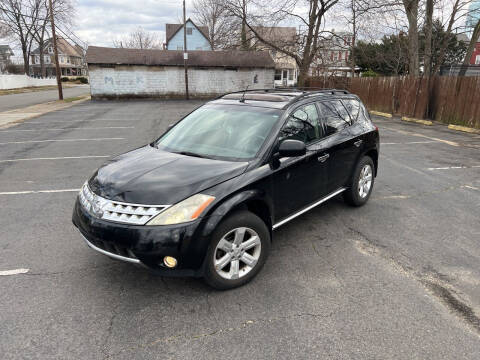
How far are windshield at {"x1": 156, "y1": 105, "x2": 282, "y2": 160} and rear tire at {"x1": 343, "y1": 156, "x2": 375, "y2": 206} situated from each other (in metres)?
1.76

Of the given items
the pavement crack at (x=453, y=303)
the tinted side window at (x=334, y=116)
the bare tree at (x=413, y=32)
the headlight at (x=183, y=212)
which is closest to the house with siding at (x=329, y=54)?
the bare tree at (x=413, y=32)

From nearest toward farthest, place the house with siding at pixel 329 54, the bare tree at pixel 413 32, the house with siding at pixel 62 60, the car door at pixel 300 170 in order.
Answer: the car door at pixel 300 170 → the bare tree at pixel 413 32 → the house with siding at pixel 329 54 → the house with siding at pixel 62 60

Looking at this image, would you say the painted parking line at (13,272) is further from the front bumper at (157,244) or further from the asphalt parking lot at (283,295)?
the front bumper at (157,244)

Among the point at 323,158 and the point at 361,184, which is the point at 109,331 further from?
the point at 361,184

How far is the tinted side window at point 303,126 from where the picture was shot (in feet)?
12.4

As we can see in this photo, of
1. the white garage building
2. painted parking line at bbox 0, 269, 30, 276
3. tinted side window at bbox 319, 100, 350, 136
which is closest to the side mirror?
tinted side window at bbox 319, 100, 350, 136

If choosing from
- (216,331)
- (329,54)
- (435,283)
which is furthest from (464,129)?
(329,54)

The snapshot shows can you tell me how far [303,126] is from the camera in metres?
4.02

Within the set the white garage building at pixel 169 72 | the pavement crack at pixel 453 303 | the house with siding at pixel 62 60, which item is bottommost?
the pavement crack at pixel 453 303

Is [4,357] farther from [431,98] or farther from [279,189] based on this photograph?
[431,98]

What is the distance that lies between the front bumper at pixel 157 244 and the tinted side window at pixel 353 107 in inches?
125

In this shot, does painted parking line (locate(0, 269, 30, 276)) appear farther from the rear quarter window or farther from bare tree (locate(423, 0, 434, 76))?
bare tree (locate(423, 0, 434, 76))

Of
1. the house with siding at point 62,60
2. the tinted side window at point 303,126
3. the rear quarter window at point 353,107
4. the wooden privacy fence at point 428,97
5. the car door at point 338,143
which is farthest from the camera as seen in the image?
the house with siding at point 62,60

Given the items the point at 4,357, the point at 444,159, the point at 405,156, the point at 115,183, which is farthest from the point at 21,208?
the point at 444,159
